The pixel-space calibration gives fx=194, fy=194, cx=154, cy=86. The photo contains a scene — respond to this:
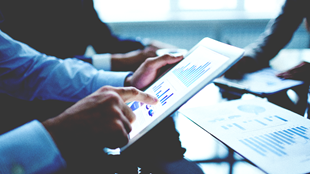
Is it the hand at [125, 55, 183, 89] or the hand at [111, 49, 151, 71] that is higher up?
the hand at [125, 55, 183, 89]

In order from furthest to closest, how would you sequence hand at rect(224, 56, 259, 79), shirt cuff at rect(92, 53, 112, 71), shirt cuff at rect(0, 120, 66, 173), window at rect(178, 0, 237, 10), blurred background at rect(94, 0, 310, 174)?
window at rect(178, 0, 237, 10) → blurred background at rect(94, 0, 310, 174) → shirt cuff at rect(92, 53, 112, 71) → hand at rect(224, 56, 259, 79) → shirt cuff at rect(0, 120, 66, 173)

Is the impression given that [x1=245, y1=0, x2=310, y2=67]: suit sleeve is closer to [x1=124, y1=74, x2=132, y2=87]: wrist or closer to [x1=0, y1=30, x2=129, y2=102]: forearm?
[x1=124, y1=74, x2=132, y2=87]: wrist

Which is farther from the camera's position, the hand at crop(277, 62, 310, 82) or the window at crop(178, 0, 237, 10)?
the window at crop(178, 0, 237, 10)

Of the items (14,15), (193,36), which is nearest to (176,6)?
(193,36)

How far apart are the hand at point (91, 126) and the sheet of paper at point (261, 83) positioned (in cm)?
48

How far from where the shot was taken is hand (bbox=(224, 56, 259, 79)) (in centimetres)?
80

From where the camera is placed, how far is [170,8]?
8.60 feet

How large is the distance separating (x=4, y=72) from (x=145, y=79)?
48 cm

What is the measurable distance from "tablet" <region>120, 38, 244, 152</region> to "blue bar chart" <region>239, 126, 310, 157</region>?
0.14 meters

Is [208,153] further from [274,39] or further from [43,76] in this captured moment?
[274,39]

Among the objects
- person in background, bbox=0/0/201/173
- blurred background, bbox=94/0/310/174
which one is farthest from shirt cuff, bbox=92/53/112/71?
blurred background, bbox=94/0/310/174

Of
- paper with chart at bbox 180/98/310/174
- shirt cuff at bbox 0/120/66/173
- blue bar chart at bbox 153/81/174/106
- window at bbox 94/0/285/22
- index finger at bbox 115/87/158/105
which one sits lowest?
paper with chart at bbox 180/98/310/174

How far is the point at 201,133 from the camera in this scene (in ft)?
1.39

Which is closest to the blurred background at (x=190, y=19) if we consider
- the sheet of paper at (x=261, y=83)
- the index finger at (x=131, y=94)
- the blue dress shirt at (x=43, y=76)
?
the sheet of paper at (x=261, y=83)
